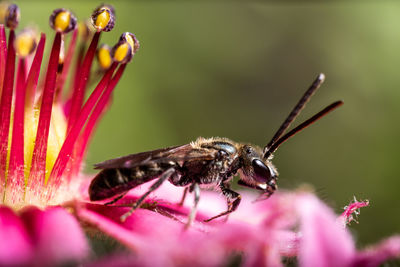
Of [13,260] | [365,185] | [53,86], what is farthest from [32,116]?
[365,185]

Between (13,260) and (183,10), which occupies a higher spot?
A: (13,260)

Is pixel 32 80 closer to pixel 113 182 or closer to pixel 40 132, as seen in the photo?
pixel 40 132

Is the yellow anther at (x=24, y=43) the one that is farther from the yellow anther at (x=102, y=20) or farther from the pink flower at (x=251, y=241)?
the pink flower at (x=251, y=241)

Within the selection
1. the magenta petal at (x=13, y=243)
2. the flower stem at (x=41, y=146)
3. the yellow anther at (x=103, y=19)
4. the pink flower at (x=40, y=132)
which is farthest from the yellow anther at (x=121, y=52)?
the magenta petal at (x=13, y=243)

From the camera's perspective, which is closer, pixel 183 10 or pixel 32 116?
pixel 32 116

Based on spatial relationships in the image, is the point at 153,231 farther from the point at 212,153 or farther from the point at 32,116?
the point at 32,116

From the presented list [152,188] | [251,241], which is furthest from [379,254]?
[152,188]

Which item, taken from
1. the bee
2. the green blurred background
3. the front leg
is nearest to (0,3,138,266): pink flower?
the bee

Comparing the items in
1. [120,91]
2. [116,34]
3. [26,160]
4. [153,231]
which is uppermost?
[153,231]
